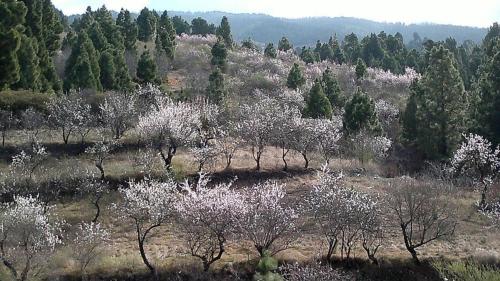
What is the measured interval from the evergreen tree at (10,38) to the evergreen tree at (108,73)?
8.26 m

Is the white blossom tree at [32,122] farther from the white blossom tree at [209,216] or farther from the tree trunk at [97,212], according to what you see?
the white blossom tree at [209,216]

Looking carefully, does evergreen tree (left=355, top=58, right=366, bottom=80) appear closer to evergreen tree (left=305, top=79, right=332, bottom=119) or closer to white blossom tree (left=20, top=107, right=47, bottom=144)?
evergreen tree (left=305, top=79, right=332, bottom=119)

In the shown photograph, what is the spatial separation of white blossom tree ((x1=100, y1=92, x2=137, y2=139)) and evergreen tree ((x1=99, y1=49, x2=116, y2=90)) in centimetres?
857

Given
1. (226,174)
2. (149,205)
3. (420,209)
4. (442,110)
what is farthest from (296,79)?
(149,205)

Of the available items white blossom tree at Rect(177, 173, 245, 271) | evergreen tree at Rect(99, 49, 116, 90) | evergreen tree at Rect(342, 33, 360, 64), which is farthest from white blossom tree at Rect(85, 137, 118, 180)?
evergreen tree at Rect(342, 33, 360, 64)

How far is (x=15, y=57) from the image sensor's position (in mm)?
35281

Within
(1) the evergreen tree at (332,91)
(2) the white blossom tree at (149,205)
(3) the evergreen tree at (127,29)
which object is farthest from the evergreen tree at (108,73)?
(2) the white blossom tree at (149,205)

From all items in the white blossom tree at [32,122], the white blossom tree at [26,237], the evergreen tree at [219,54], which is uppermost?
the evergreen tree at [219,54]

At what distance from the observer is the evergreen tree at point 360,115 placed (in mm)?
39375

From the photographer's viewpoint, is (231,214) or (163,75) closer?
(231,214)

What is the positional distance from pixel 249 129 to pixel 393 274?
1380cm

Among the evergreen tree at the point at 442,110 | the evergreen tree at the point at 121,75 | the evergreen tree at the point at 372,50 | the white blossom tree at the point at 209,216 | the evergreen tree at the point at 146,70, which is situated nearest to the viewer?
the white blossom tree at the point at 209,216

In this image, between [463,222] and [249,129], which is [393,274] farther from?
[249,129]

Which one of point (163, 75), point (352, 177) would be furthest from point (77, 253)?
point (163, 75)
